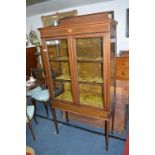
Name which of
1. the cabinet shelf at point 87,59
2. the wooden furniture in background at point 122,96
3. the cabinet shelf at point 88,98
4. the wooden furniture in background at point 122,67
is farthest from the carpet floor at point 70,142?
the cabinet shelf at point 87,59

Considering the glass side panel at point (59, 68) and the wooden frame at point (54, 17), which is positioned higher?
the wooden frame at point (54, 17)

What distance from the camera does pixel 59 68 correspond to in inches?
93.5

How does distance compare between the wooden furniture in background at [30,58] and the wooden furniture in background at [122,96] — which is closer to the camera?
the wooden furniture in background at [122,96]

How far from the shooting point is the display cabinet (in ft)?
5.32

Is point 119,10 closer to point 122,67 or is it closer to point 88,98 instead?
point 122,67

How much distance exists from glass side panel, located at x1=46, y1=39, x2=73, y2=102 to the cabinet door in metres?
0.19

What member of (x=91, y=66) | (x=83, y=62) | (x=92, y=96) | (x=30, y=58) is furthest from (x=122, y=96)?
(x=30, y=58)

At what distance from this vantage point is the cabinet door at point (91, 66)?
1890mm

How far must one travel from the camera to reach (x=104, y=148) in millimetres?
2090

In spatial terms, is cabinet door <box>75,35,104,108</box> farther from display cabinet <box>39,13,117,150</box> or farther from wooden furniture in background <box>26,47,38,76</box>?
wooden furniture in background <box>26,47,38,76</box>

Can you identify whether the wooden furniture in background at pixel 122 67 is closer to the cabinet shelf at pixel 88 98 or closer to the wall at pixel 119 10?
the cabinet shelf at pixel 88 98

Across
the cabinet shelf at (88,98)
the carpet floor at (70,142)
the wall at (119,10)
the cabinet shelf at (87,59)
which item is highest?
the wall at (119,10)

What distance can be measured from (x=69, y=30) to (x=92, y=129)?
5.35 feet

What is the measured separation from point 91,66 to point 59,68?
55cm
